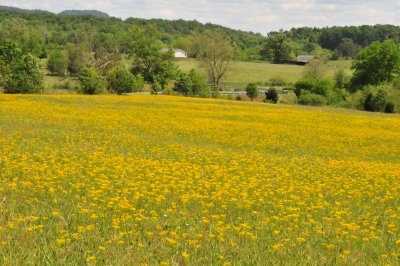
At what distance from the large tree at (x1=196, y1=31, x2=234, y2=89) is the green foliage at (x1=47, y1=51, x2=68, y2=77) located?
3417cm

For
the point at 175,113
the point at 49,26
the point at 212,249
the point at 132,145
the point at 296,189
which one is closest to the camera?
the point at 212,249

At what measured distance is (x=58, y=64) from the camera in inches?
4424

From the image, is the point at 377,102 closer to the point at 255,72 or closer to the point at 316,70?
the point at 316,70

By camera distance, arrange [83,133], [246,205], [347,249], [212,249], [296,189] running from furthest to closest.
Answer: [83,133] < [296,189] < [246,205] < [347,249] < [212,249]

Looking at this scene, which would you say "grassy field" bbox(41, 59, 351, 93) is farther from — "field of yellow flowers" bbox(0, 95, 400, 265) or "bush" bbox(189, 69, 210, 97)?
"field of yellow flowers" bbox(0, 95, 400, 265)

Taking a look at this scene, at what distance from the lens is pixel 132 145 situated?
18.4m

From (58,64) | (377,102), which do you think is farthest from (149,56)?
(377,102)

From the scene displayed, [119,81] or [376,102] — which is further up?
[119,81]

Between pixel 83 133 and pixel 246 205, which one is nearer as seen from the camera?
pixel 246 205

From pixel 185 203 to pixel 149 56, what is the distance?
94251mm

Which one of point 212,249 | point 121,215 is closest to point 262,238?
point 212,249

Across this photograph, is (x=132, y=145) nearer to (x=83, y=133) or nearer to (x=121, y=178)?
(x=83, y=133)

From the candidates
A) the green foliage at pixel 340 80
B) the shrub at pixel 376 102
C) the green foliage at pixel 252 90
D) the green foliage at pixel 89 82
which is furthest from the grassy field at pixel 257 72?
Result: the green foliage at pixel 89 82

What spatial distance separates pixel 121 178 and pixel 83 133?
9.59 meters
